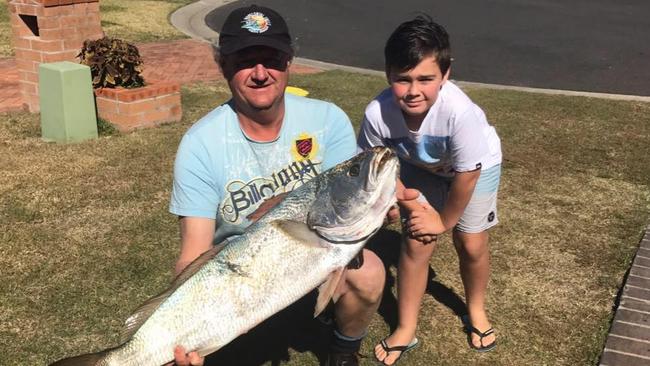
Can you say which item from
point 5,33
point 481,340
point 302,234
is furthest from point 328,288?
point 5,33

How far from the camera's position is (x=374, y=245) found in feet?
16.1

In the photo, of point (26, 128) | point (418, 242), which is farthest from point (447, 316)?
point (26, 128)

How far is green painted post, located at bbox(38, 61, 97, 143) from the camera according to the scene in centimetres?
654

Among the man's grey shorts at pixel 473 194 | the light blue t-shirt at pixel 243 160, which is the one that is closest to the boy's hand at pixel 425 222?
the man's grey shorts at pixel 473 194

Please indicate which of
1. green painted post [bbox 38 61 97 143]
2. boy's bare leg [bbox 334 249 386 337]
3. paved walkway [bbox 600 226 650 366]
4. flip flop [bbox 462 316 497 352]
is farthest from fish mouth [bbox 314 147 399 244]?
green painted post [bbox 38 61 97 143]

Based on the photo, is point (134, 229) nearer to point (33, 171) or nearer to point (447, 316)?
point (33, 171)

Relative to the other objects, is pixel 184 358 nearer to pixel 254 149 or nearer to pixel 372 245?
pixel 254 149

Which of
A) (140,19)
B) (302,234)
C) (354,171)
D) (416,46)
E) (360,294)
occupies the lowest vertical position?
(140,19)

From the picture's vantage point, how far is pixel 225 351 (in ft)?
11.9

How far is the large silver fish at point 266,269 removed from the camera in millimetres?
2354

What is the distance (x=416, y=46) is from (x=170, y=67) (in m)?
8.04

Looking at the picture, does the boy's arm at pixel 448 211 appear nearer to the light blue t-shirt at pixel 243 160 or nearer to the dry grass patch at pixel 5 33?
the light blue t-shirt at pixel 243 160

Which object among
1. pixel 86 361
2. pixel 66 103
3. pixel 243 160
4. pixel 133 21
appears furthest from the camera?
pixel 133 21

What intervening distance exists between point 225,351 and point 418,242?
120 cm
